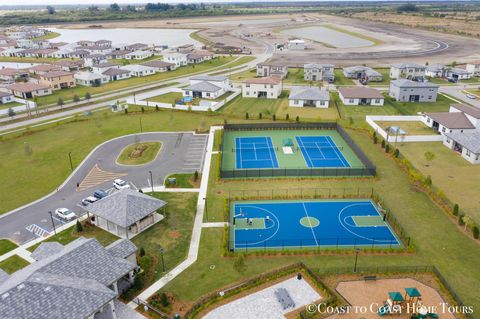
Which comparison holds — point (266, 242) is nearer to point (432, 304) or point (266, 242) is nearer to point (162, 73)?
point (432, 304)

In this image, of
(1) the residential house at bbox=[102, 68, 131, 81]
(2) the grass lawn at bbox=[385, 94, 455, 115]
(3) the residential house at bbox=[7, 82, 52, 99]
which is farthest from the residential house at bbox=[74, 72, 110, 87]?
(2) the grass lawn at bbox=[385, 94, 455, 115]

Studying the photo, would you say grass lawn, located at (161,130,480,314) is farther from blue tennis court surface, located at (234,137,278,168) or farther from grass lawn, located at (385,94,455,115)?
grass lawn, located at (385,94,455,115)

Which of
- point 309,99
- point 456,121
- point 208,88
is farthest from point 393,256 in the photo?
point 208,88

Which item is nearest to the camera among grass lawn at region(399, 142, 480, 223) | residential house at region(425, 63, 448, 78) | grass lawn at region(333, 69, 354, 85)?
grass lawn at region(399, 142, 480, 223)

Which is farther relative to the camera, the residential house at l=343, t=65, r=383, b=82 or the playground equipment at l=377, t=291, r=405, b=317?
the residential house at l=343, t=65, r=383, b=82

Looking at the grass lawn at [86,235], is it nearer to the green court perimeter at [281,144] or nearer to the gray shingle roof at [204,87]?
the green court perimeter at [281,144]

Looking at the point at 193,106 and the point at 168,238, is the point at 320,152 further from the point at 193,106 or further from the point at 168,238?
the point at 193,106

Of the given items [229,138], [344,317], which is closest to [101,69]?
[229,138]
